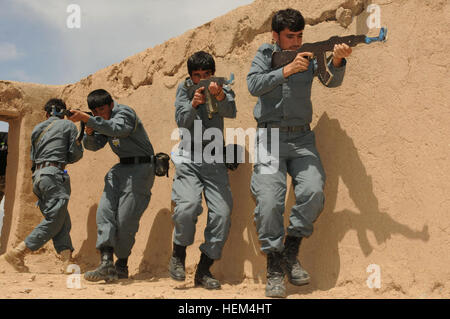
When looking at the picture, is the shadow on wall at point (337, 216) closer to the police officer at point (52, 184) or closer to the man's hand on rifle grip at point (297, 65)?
the man's hand on rifle grip at point (297, 65)

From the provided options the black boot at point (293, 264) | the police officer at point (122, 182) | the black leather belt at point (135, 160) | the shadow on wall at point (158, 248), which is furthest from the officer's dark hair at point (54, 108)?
the black boot at point (293, 264)

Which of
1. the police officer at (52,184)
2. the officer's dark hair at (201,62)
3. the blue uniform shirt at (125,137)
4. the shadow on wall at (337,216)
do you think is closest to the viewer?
the shadow on wall at (337,216)

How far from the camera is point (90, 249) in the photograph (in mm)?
4742

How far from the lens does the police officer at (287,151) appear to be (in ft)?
8.77

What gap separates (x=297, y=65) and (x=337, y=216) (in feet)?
3.02

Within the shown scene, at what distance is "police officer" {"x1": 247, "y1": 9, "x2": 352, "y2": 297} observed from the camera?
2672mm

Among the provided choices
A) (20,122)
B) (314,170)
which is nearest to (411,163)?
(314,170)

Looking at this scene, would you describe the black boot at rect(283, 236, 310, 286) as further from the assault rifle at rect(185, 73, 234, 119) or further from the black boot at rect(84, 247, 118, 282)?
the black boot at rect(84, 247, 118, 282)

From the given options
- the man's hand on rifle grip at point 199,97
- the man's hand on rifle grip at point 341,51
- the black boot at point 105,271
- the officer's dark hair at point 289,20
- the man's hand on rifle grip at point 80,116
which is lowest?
the black boot at point 105,271

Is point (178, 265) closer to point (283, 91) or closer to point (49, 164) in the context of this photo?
point (283, 91)

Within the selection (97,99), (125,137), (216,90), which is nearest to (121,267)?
(125,137)

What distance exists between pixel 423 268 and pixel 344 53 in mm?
1189

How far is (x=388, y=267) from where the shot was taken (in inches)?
104

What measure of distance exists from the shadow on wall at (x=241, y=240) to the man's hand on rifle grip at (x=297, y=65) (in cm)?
91
